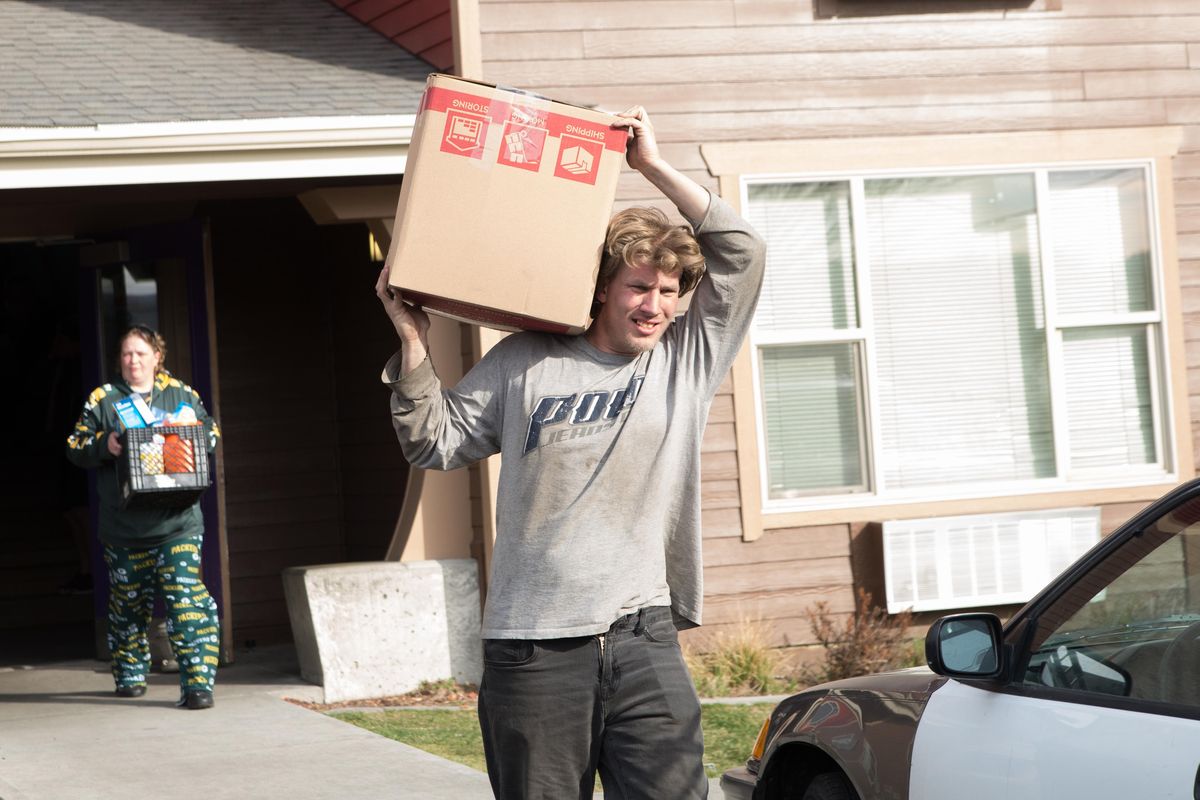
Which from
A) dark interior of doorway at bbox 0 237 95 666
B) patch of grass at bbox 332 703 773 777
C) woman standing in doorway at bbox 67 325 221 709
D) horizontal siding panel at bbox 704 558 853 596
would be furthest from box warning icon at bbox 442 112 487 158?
dark interior of doorway at bbox 0 237 95 666

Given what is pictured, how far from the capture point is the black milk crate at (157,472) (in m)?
7.04

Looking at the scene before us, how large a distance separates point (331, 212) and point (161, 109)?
3.47ft

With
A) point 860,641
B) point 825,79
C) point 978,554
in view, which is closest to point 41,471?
point 825,79

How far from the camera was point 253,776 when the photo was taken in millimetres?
5977

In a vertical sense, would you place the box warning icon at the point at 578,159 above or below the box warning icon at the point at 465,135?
below

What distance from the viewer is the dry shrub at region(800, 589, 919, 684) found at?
771 cm

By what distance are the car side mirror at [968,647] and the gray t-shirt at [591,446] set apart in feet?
1.69

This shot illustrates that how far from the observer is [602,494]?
3.18 metres

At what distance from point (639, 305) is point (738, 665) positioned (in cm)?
494

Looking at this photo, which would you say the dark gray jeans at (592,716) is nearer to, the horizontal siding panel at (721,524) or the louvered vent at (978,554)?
the horizontal siding panel at (721,524)

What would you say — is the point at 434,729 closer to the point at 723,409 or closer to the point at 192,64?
the point at 723,409

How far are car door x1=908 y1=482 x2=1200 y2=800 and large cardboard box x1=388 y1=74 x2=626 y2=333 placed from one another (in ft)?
3.99

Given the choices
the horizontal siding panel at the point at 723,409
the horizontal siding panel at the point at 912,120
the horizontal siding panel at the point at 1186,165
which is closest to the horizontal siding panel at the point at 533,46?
the horizontal siding panel at the point at 912,120

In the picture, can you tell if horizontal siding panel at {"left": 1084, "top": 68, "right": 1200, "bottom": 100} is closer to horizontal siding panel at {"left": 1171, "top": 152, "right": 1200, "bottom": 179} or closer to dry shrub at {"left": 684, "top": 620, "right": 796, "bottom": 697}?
horizontal siding panel at {"left": 1171, "top": 152, "right": 1200, "bottom": 179}
